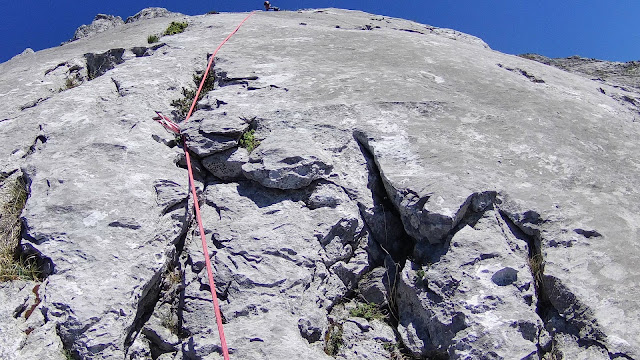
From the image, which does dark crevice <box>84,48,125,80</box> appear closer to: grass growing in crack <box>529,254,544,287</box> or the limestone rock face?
the limestone rock face

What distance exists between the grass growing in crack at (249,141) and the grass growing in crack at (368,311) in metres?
3.01

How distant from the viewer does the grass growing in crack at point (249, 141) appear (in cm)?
729

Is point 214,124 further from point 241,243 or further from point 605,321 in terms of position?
point 605,321

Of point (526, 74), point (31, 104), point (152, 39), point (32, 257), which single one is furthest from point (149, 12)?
point (32, 257)

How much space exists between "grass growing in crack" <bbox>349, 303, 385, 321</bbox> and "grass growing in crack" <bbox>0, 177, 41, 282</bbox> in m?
4.02

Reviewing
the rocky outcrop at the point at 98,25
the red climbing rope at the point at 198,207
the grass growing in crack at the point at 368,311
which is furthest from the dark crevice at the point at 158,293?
the rocky outcrop at the point at 98,25

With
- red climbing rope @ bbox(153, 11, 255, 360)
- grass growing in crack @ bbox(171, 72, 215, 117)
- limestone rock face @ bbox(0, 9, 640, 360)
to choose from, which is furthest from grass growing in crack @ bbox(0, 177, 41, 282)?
grass growing in crack @ bbox(171, 72, 215, 117)

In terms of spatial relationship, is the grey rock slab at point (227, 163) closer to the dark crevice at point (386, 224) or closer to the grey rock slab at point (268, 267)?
the grey rock slab at point (268, 267)

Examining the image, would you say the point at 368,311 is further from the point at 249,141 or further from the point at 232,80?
the point at 232,80

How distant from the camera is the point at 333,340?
563 cm

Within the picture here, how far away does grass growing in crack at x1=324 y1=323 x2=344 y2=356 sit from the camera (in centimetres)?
552

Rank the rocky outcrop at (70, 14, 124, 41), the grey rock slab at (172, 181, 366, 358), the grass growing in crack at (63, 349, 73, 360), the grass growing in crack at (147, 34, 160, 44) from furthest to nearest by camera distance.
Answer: the rocky outcrop at (70, 14, 124, 41) < the grass growing in crack at (147, 34, 160, 44) < the grey rock slab at (172, 181, 366, 358) < the grass growing in crack at (63, 349, 73, 360)

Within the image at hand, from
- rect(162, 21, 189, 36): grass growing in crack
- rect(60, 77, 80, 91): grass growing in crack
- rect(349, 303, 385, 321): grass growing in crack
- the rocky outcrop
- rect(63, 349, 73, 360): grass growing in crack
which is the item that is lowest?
rect(63, 349, 73, 360): grass growing in crack

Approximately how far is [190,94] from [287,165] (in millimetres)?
3666
